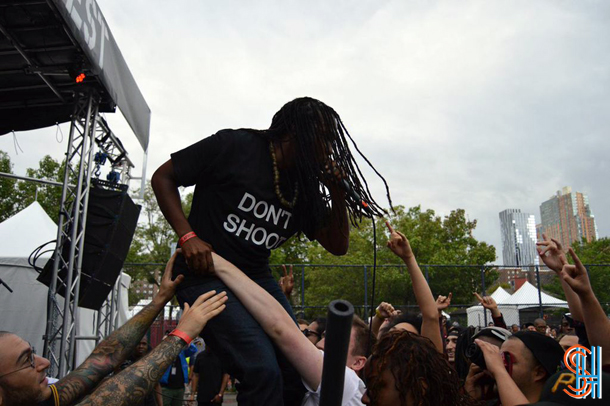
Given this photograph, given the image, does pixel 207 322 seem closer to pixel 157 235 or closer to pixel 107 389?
pixel 107 389

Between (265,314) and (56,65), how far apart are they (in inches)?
224

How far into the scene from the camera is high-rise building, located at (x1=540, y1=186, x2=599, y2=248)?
141750 millimetres

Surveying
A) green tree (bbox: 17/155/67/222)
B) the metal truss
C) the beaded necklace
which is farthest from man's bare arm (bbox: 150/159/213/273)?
green tree (bbox: 17/155/67/222)

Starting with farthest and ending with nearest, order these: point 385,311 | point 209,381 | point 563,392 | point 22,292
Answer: point 22,292 < point 209,381 < point 385,311 < point 563,392

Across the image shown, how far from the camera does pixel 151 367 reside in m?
1.99

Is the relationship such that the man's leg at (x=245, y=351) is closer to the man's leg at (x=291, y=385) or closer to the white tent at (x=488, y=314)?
the man's leg at (x=291, y=385)

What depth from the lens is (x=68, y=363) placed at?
6352 mm

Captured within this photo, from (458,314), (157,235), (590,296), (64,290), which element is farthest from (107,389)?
(157,235)

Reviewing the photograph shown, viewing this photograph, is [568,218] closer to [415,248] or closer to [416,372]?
[415,248]

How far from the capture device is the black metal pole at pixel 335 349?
2.89 feet

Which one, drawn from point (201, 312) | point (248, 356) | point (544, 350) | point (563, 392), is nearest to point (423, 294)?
point (544, 350)

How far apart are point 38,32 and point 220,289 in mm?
5167

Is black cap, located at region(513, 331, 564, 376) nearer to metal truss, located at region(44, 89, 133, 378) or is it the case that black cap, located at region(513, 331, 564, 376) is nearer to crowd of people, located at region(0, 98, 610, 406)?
crowd of people, located at region(0, 98, 610, 406)

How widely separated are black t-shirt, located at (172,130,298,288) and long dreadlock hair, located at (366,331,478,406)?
0.77 meters
